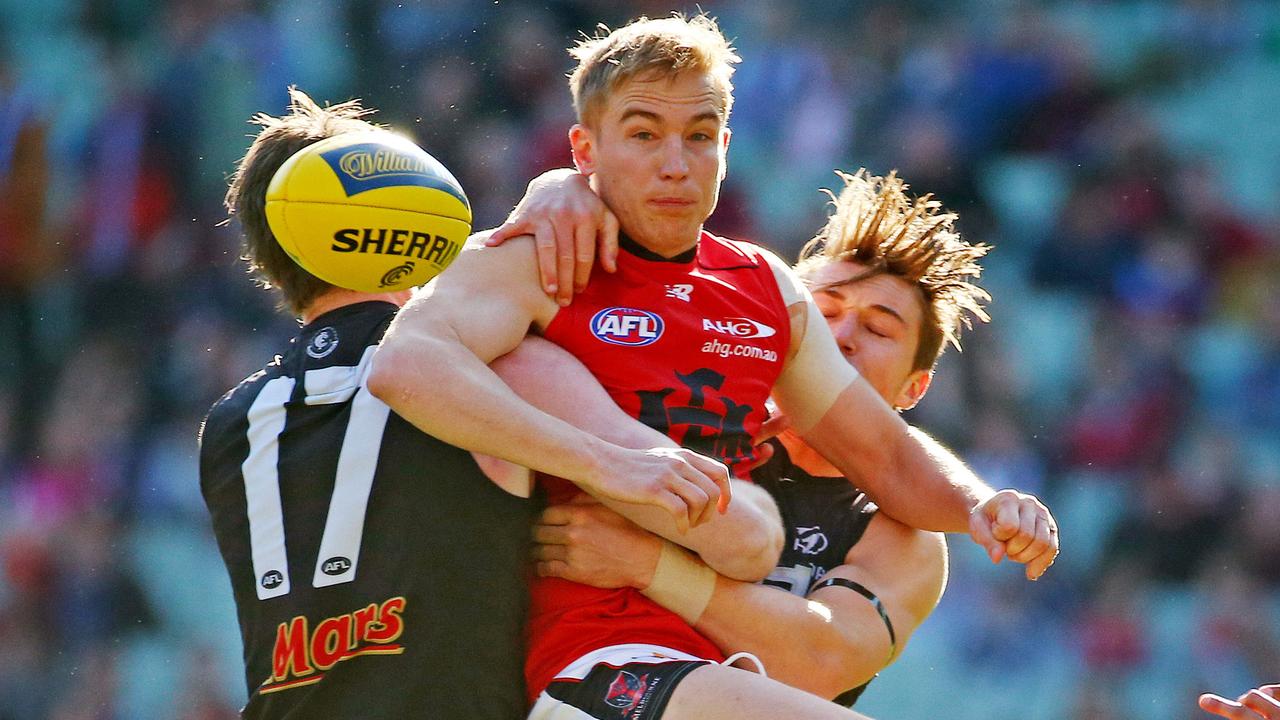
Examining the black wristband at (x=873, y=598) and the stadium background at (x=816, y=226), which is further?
the stadium background at (x=816, y=226)

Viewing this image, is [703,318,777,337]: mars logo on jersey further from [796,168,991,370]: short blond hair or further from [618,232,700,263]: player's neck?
[796,168,991,370]: short blond hair

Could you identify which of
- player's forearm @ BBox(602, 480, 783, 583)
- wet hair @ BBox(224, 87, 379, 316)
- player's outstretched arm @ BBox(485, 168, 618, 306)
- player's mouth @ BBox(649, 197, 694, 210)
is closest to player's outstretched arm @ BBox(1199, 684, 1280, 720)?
player's forearm @ BBox(602, 480, 783, 583)

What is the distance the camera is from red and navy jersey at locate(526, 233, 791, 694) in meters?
4.16

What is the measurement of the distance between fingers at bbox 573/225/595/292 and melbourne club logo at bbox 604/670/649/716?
106 centimetres

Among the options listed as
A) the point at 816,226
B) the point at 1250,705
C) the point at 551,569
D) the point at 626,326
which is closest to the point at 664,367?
the point at 626,326

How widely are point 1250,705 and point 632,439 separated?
212 centimetres

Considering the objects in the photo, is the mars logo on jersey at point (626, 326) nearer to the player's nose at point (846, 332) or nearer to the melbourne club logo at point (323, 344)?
the melbourne club logo at point (323, 344)

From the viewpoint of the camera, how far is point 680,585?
4227 mm

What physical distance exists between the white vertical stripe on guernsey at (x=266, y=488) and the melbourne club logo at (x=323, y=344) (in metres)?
0.10

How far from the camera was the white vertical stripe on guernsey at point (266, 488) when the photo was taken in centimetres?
408

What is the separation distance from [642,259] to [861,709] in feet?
21.1

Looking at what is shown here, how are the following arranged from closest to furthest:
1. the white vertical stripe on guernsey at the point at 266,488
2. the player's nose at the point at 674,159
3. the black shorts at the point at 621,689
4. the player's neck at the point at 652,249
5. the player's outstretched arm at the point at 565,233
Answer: the black shorts at the point at 621,689 < the white vertical stripe on guernsey at the point at 266,488 < the player's outstretched arm at the point at 565,233 < the player's nose at the point at 674,159 < the player's neck at the point at 652,249

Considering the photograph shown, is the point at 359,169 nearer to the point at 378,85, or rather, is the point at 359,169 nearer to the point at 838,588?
the point at 838,588

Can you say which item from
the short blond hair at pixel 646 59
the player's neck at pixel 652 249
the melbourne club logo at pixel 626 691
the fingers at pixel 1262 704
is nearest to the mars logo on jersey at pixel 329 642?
the melbourne club logo at pixel 626 691
